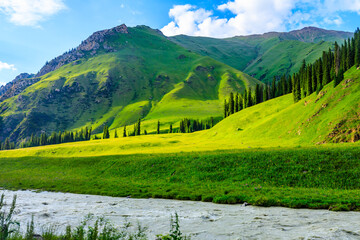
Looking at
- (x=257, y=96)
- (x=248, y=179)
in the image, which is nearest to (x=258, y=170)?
(x=248, y=179)

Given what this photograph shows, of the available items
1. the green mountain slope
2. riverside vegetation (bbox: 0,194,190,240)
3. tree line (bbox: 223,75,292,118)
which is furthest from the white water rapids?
tree line (bbox: 223,75,292,118)

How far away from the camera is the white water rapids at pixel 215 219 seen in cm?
1030

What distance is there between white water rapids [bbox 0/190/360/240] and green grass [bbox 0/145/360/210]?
8.65 feet

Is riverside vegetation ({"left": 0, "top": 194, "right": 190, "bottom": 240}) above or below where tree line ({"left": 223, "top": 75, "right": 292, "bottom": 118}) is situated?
below

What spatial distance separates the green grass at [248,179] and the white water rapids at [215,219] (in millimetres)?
2638

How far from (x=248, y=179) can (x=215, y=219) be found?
14.5m

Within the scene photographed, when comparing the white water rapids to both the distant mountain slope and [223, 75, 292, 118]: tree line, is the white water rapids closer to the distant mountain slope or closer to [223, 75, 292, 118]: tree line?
the distant mountain slope

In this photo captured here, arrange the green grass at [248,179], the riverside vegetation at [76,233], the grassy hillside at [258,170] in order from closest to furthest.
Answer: the riverside vegetation at [76,233], the green grass at [248,179], the grassy hillside at [258,170]

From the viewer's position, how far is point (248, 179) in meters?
26.6

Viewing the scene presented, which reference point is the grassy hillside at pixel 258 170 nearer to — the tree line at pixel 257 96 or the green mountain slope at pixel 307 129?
the green mountain slope at pixel 307 129

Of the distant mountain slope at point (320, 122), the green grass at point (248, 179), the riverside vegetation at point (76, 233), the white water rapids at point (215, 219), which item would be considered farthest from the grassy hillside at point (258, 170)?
the riverside vegetation at point (76, 233)

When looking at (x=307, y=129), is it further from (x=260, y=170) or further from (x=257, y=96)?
(x=257, y=96)

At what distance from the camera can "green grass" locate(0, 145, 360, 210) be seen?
18828 mm

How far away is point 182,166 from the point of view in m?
34.4
